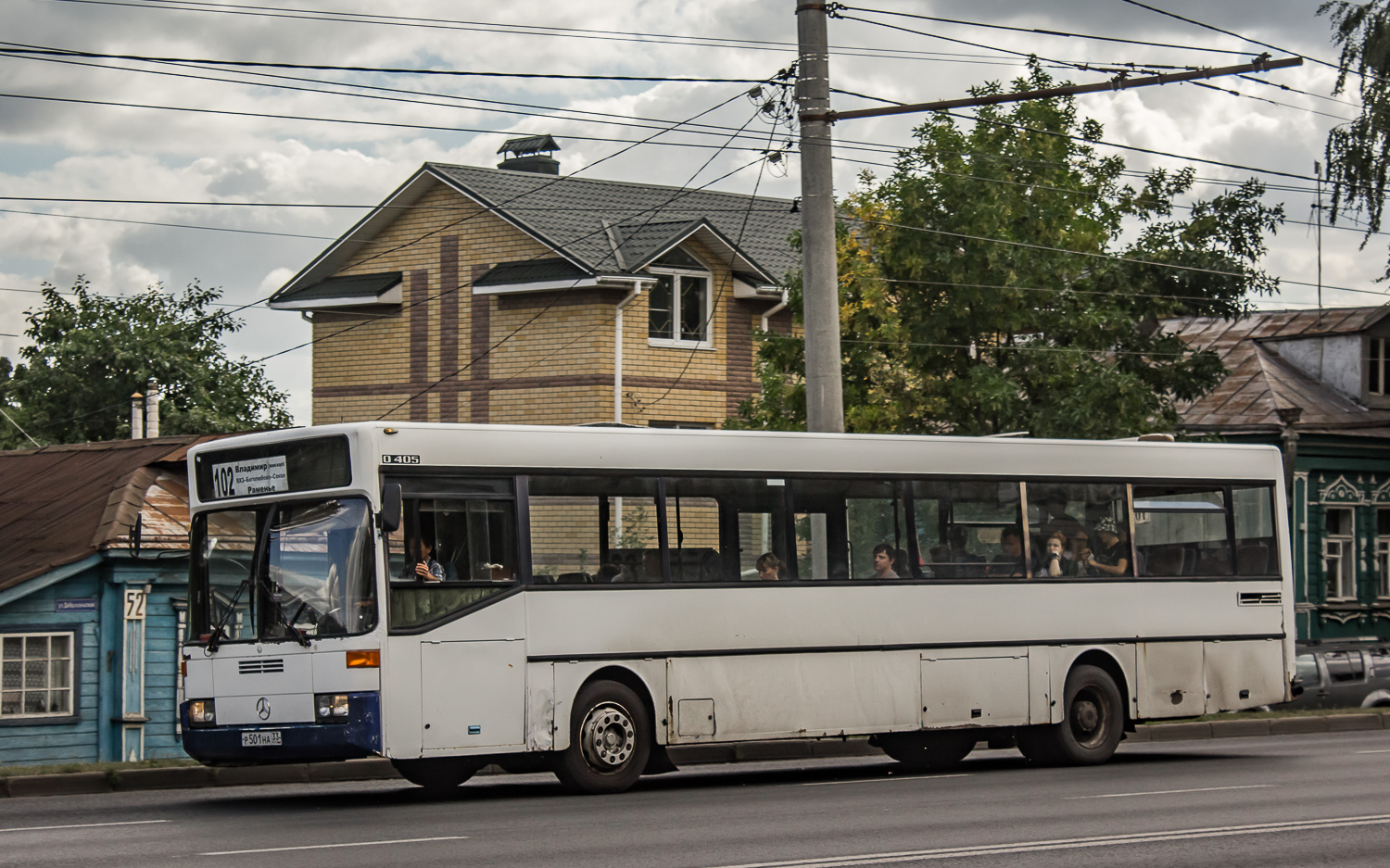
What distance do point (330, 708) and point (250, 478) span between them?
200 cm

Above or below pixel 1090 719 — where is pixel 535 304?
above

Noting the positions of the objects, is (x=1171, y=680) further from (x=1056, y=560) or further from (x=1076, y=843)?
(x=1076, y=843)

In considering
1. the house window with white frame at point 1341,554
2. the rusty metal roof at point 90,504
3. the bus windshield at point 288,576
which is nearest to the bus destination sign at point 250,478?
the bus windshield at point 288,576

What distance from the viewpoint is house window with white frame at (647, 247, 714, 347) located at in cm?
3512

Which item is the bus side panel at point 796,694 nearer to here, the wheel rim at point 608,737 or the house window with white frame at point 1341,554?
the wheel rim at point 608,737

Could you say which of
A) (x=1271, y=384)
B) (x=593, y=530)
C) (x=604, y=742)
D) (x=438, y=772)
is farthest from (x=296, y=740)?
(x=1271, y=384)

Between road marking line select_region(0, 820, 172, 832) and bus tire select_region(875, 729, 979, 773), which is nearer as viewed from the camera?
road marking line select_region(0, 820, 172, 832)

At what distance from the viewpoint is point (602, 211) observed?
37250 mm

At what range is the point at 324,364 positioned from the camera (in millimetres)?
38469

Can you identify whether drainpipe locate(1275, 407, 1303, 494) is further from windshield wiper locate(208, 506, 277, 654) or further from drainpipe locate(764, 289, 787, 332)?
windshield wiper locate(208, 506, 277, 654)

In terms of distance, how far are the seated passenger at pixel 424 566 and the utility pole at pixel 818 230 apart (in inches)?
218

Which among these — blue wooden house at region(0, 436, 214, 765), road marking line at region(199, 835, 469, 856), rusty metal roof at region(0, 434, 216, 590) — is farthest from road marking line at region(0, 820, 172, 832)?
blue wooden house at region(0, 436, 214, 765)

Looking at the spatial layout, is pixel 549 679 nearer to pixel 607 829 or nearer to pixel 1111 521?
pixel 607 829

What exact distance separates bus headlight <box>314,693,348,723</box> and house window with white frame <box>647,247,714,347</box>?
73.3 feet
